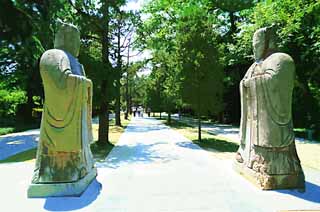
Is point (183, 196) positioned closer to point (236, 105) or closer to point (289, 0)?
point (289, 0)

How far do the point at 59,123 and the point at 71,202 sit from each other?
5.05ft

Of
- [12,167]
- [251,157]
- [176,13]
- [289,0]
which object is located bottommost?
[12,167]

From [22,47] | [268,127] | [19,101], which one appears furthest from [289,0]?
A: [19,101]

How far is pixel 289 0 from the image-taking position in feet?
47.1

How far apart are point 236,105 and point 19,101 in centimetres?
2056

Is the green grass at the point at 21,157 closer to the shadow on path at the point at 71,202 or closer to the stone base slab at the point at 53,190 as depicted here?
the stone base slab at the point at 53,190

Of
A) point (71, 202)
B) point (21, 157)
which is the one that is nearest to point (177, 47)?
point (21, 157)

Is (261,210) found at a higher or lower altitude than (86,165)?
lower

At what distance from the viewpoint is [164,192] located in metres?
6.50

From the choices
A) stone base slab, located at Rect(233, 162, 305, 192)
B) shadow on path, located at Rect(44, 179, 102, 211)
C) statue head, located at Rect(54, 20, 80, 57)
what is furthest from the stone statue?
statue head, located at Rect(54, 20, 80, 57)

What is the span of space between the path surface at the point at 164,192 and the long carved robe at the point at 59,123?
55 centimetres

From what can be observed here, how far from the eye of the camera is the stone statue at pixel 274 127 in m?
6.65

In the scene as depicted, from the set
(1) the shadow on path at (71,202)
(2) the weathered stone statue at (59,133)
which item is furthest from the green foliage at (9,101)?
(1) the shadow on path at (71,202)

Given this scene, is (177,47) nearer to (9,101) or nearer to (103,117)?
(103,117)
